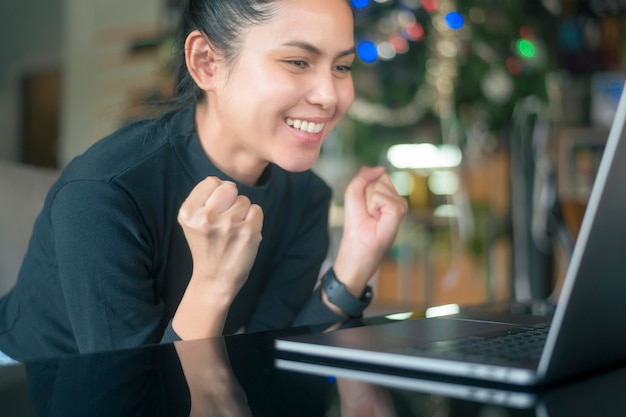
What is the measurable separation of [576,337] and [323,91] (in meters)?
0.61

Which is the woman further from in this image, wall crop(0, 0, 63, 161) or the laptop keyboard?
wall crop(0, 0, 63, 161)

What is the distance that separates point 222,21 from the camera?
1.02 m

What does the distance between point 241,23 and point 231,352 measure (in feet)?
1.69

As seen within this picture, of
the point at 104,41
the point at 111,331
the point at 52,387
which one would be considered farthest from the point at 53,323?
the point at 104,41

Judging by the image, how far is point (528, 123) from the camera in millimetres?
3010

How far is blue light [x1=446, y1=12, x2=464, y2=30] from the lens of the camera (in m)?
2.74

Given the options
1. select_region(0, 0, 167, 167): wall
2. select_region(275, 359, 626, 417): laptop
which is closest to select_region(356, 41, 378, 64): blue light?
select_region(0, 0, 167, 167): wall

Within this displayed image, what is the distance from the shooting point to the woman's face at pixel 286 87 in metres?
1.00

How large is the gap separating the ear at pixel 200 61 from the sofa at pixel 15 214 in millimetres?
261

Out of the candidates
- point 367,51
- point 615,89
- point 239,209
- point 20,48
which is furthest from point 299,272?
point 615,89

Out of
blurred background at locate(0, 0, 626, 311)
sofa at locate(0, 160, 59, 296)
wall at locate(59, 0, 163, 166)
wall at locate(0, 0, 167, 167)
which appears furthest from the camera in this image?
blurred background at locate(0, 0, 626, 311)

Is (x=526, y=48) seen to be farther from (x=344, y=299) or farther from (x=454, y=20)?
(x=344, y=299)

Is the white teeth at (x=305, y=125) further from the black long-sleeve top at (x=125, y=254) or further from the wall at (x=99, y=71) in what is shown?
the wall at (x=99, y=71)

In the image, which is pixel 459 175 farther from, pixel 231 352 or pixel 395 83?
pixel 231 352
